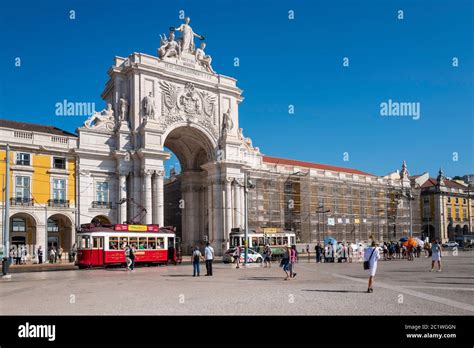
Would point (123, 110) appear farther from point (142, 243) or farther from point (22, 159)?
point (142, 243)

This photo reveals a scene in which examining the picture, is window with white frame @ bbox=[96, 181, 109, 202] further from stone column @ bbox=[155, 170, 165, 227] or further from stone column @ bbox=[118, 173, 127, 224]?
stone column @ bbox=[155, 170, 165, 227]

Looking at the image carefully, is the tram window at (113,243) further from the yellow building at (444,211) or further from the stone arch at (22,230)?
the yellow building at (444,211)

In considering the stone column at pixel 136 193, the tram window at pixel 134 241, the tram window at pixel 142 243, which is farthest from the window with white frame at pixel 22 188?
the tram window at pixel 142 243

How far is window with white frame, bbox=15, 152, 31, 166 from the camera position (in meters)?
44.2

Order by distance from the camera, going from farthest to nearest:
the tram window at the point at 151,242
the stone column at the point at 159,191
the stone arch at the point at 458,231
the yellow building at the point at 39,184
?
the stone arch at the point at 458,231, the stone column at the point at 159,191, the yellow building at the point at 39,184, the tram window at the point at 151,242

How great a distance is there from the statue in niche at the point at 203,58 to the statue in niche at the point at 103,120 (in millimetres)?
13093

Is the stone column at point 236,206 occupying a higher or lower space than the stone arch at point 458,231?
higher

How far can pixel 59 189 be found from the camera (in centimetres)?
4644

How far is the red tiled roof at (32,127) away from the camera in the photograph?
4778 centimetres

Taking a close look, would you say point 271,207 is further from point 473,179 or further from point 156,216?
point 473,179

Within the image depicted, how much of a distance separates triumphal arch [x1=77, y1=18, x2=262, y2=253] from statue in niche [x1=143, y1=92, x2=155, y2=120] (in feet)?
0.35

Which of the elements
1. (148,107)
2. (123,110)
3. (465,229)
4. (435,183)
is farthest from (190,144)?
(465,229)

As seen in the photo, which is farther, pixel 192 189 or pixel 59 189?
pixel 192 189

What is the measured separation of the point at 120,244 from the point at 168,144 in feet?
87.6
